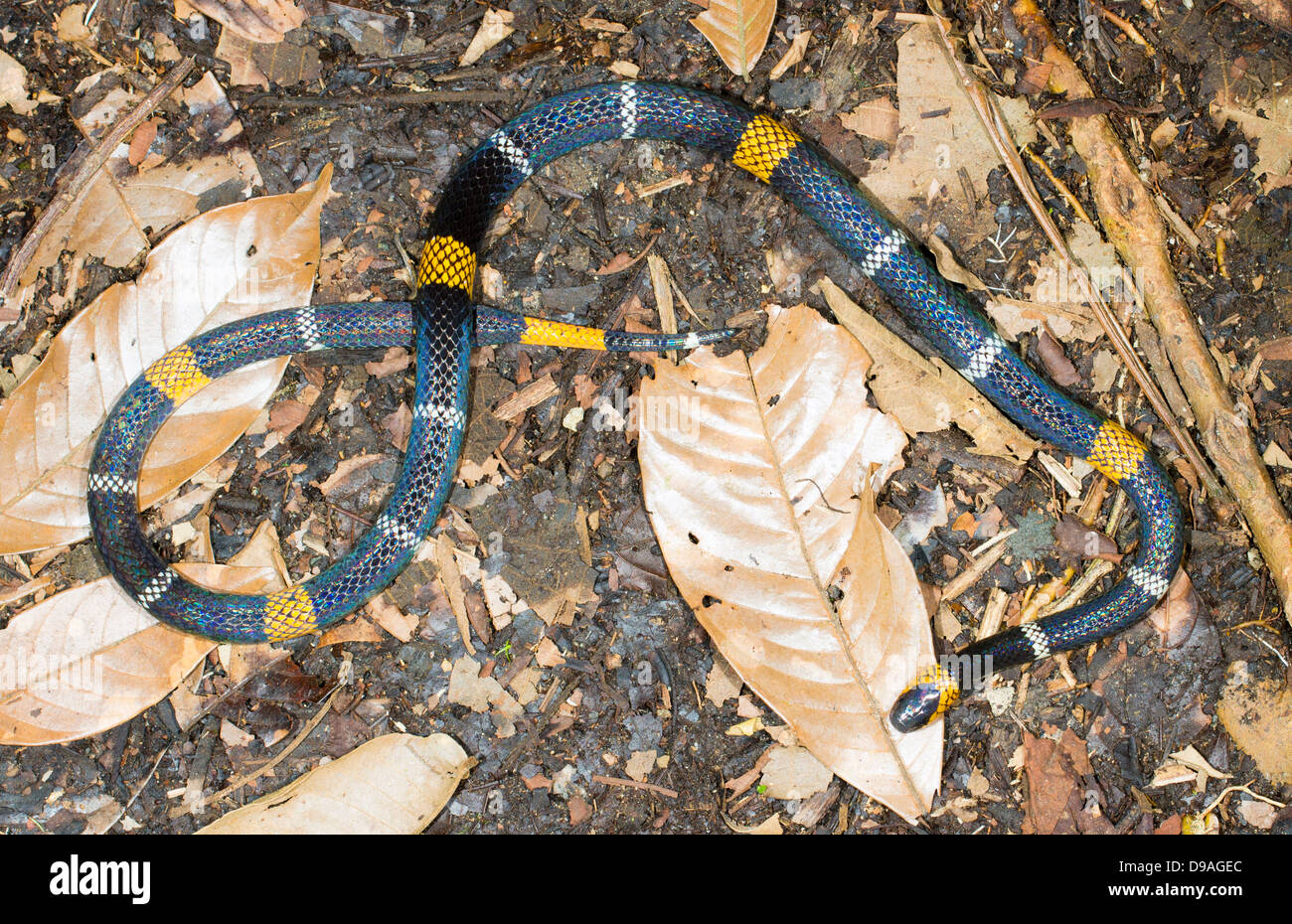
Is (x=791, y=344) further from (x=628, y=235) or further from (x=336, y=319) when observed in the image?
(x=336, y=319)

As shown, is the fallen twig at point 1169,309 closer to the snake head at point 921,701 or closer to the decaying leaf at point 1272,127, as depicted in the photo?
the decaying leaf at point 1272,127

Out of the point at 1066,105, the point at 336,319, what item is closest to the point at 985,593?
the point at 1066,105

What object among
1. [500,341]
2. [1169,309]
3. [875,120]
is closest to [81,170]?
[500,341]

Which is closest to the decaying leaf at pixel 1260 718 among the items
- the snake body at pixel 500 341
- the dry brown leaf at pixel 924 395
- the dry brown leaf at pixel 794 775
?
the snake body at pixel 500 341

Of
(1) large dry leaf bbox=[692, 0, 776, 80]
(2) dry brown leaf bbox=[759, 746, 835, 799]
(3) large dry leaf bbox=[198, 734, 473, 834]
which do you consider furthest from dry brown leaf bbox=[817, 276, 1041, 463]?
(3) large dry leaf bbox=[198, 734, 473, 834]

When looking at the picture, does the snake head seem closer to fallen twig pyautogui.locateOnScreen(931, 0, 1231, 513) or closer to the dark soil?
the dark soil
